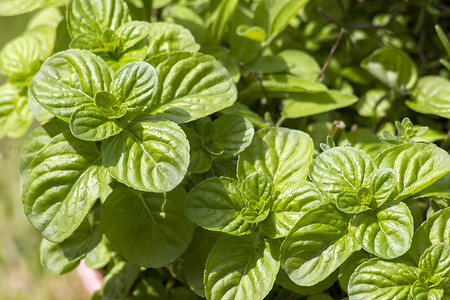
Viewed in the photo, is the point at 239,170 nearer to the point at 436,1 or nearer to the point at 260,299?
the point at 260,299

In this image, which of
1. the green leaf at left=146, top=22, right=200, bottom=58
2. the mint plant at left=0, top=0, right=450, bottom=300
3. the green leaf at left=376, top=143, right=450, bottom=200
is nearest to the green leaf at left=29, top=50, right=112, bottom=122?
the mint plant at left=0, top=0, right=450, bottom=300

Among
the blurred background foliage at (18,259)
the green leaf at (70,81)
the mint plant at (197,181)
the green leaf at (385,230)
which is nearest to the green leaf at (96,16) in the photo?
the mint plant at (197,181)

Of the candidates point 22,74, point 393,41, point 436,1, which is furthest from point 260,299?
point 436,1

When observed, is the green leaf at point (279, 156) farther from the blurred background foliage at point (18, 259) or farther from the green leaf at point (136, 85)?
the blurred background foliage at point (18, 259)

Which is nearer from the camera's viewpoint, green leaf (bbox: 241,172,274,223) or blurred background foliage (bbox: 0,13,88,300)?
green leaf (bbox: 241,172,274,223)

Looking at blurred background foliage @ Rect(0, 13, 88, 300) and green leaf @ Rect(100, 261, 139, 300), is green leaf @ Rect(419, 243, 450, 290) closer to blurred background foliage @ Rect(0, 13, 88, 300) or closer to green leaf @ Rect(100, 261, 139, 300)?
green leaf @ Rect(100, 261, 139, 300)

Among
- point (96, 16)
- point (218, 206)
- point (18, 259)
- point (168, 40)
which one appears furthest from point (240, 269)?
point (18, 259)
